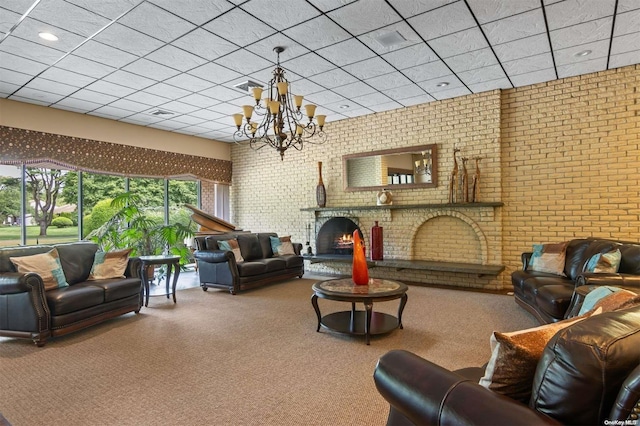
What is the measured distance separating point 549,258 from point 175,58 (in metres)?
5.06

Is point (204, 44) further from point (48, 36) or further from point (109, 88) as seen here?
point (109, 88)

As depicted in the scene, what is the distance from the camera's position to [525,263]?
15.8 ft

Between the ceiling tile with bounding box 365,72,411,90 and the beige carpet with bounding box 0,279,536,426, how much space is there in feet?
10.2

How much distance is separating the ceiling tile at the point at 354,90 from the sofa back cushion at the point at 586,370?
15.6 ft

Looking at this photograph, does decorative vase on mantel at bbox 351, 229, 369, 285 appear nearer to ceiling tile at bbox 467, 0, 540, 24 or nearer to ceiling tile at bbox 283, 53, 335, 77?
ceiling tile at bbox 283, 53, 335, 77

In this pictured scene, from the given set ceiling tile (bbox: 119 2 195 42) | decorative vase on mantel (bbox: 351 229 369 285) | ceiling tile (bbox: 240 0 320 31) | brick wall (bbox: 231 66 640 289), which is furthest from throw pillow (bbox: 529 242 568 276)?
ceiling tile (bbox: 119 2 195 42)

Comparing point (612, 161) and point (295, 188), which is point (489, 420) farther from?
point (295, 188)

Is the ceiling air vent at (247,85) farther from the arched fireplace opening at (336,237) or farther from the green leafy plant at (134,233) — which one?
Answer: the arched fireplace opening at (336,237)

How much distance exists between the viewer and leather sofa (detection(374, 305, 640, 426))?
42.8 inches

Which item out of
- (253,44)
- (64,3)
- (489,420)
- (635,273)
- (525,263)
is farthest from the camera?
(525,263)

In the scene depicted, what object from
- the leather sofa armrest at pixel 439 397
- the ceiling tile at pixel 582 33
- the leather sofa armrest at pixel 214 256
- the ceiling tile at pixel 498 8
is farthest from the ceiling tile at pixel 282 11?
the leather sofa armrest at pixel 214 256

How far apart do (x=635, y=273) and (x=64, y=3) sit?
5.86 m

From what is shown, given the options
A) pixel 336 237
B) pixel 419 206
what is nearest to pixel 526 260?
pixel 419 206

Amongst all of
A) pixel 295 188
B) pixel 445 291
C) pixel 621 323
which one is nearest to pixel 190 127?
pixel 295 188
